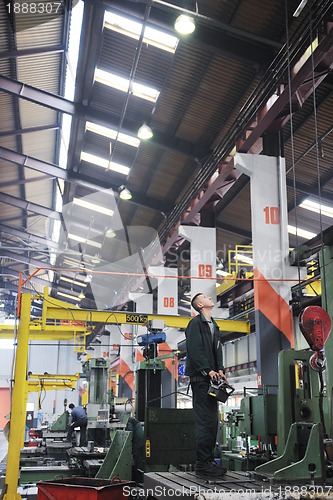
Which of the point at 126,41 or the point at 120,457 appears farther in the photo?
the point at 126,41

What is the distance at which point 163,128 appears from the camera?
39.9ft

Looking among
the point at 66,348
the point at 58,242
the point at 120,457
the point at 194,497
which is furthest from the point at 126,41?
the point at 66,348

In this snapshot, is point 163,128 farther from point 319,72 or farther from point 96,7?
point 319,72

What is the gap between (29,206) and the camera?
62.0ft

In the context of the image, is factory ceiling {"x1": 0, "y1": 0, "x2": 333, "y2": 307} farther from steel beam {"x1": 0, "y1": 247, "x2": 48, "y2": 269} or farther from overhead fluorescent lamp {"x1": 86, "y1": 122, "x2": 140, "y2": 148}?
steel beam {"x1": 0, "y1": 247, "x2": 48, "y2": 269}

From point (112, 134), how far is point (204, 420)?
997 centimetres

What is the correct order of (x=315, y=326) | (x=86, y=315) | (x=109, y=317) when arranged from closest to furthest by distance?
(x=315, y=326) < (x=109, y=317) < (x=86, y=315)

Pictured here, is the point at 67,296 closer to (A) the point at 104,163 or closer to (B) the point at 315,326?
(A) the point at 104,163

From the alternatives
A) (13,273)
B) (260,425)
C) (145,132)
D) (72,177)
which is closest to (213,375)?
(260,425)

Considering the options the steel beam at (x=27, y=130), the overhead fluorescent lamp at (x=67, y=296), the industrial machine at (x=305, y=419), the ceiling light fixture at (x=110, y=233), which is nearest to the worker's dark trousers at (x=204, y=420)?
the industrial machine at (x=305, y=419)

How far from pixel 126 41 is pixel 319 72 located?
3.94 metres

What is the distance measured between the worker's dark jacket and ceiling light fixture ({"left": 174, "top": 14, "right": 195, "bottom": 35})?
5.11 meters

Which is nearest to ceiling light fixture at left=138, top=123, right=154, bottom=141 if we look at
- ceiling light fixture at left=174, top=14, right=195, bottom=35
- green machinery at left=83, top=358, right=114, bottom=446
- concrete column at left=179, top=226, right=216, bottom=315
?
concrete column at left=179, top=226, right=216, bottom=315

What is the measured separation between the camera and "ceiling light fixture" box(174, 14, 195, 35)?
809 cm
